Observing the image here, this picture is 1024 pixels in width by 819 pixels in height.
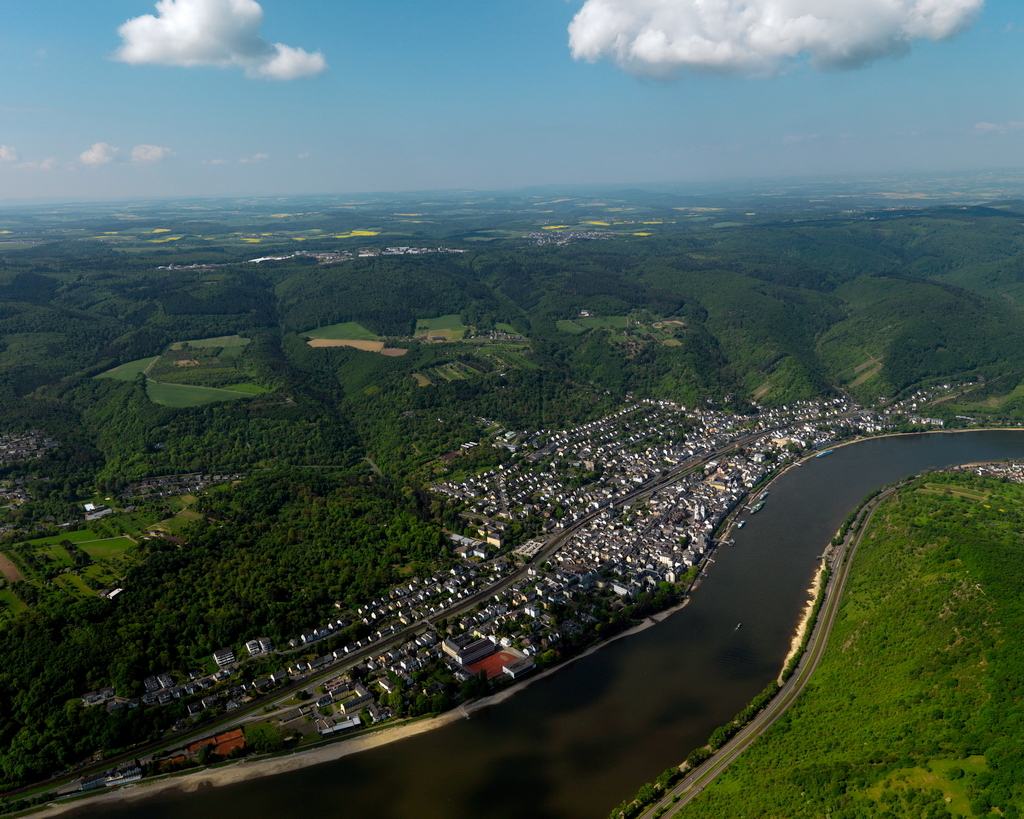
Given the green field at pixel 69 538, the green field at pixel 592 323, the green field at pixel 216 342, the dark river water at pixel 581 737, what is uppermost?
the green field at pixel 592 323

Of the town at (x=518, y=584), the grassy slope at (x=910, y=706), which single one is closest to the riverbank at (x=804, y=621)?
the grassy slope at (x=910, y=706)

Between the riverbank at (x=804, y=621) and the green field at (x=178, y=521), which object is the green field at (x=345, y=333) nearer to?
the green field at (x=178, y=521)

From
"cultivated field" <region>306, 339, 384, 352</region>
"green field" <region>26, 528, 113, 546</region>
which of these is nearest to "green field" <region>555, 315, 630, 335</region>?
"cultivated field" <region>306, 339, 384, 352</region>

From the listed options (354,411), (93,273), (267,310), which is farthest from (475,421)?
(93,273)

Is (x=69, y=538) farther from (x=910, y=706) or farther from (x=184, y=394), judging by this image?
(x=910, y=706)

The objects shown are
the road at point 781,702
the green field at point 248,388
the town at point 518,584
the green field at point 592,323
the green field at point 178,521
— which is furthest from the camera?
the green field at point 592,323

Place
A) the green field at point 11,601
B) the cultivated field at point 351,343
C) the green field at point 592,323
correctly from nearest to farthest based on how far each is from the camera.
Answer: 1. the green field at point 11,601
2. the cultivated field at point 351,343
3. the green field at point 592,323

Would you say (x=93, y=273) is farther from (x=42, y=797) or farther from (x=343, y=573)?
(x=42, y=797)

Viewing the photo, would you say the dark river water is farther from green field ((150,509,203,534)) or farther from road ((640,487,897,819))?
green field ((150,509,203,534))
